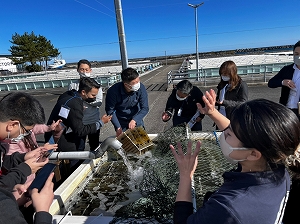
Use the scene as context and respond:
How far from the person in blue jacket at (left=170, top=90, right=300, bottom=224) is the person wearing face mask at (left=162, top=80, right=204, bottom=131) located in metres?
2.51

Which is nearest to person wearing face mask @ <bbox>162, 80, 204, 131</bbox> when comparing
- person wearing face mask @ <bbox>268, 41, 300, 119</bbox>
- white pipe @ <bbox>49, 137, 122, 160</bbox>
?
person wearing face mask @ <bbox>268, 41, 300, 119</bbox>

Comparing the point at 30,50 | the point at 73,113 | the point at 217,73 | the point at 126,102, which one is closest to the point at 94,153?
the point at 73,113

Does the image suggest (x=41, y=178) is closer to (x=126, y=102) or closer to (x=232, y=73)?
(x=126, y=102)

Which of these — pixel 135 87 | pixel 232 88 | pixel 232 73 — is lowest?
pixel 232 88

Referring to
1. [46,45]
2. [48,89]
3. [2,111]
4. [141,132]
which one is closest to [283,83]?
[141,132]

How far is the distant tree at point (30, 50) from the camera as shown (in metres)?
42.1

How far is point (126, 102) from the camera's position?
156 inches

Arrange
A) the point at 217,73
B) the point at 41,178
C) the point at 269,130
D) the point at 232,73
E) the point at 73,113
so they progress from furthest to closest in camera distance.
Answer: the point at 217,73 → the point at 232,73 → the point at 73,113 → the point at 41,178 → the point at 269,130

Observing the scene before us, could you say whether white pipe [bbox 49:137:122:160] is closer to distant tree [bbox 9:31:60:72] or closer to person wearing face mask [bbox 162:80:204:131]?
person wearing face mask [bbox 162:80:204:131]

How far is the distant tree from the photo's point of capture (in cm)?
4206

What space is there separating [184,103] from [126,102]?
1.03m

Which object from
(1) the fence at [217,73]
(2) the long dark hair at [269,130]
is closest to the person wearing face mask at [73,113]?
(2) the long dark hair at [269,130]

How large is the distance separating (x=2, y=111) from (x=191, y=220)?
1.68 m

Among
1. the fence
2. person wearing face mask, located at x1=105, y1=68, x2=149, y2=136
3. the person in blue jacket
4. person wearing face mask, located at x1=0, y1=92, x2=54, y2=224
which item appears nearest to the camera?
the person in blue jacket
